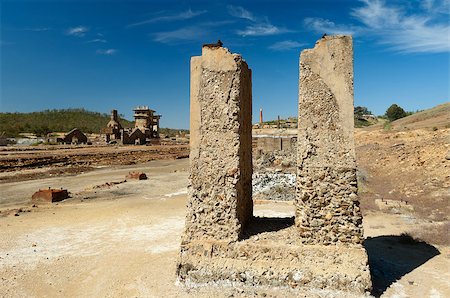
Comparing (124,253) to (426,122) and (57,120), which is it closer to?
(426,122)

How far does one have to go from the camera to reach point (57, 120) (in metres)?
81.7

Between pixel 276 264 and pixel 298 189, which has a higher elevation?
pixel 298 189

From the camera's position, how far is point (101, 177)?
2088 cm

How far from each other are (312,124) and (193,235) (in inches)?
115

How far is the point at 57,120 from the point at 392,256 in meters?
86.6

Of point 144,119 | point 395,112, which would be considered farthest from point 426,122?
point 144,119

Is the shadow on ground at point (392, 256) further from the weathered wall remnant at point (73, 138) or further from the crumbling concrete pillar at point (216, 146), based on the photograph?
the weathered wall remnant at point (73, 138)

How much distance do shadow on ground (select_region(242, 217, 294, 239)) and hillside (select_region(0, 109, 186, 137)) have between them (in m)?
59.2

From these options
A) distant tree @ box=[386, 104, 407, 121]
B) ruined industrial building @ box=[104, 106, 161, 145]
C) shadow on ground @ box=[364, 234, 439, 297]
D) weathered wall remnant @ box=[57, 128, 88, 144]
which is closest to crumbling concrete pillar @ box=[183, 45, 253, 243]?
shadow on ground @ box=[364, 234, 439, 297]

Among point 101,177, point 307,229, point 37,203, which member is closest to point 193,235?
point 307,229

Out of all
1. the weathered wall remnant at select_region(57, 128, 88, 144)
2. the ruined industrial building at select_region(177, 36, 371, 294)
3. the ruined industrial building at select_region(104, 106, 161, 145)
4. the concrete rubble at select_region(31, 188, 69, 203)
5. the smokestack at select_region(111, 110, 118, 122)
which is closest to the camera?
the ruined industrial building at select_region(177, 36, 371, 294)

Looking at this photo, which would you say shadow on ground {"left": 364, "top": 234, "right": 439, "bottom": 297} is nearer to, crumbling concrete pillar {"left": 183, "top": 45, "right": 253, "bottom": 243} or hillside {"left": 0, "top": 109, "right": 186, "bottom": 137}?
crumbling concrete pillar {"left": 183, "top": 45, "right": 253, "bottom": 243}

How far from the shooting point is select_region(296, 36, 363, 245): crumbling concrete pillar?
5758 millimetres

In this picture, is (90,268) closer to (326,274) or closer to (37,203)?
(326,274)
